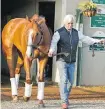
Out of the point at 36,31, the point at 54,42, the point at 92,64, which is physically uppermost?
the point at 36,31

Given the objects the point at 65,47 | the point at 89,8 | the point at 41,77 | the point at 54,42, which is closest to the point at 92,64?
the point at 89,8

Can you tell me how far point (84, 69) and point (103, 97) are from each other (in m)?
2.46

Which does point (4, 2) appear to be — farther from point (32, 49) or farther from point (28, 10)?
point (32, 49)

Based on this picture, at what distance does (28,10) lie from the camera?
15.7 meters

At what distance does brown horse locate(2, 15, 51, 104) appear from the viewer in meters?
9.50

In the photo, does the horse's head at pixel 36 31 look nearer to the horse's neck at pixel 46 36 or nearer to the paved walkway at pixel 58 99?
the horse's neck at pixel 46 36

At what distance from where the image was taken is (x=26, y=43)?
377 inches

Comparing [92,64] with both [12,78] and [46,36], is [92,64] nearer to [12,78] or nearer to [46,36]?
[12,78]

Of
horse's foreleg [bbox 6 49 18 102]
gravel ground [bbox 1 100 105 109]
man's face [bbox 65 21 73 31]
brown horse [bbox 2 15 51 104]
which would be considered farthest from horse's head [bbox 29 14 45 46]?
gravel ground [bbox 1 100 105 109]

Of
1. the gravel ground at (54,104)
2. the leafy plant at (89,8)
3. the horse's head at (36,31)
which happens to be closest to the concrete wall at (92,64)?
the leafy plant at (89,8)

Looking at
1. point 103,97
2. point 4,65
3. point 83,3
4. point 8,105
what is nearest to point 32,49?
point 8,105

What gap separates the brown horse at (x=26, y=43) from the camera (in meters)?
9.50

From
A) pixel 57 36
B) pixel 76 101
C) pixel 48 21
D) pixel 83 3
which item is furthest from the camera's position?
pixel 48 21

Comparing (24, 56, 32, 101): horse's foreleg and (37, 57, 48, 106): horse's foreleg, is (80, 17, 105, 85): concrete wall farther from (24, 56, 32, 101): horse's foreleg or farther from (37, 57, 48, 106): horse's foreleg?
(24, 56, 32, 101): horse's foreleg
